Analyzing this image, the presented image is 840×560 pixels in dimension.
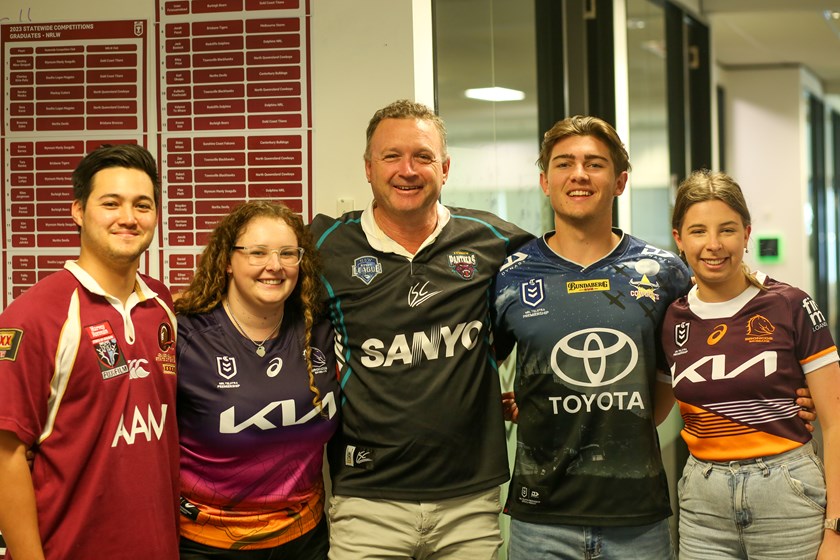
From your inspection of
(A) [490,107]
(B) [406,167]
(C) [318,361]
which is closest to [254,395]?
(C) [318,361]

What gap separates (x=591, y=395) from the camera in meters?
2.34

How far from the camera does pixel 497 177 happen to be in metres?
3.54

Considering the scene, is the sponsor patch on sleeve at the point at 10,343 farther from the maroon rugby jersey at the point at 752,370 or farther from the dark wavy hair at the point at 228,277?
the maroon rugby jersey at the point at 752,370

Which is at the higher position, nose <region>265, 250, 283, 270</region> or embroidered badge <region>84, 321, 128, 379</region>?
nose <region>265, 250, 283, 270</region>

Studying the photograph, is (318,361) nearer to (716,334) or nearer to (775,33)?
(716,334)

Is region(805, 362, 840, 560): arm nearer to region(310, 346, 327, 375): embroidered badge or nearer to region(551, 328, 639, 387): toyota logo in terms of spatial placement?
region(551, 328, 639, 387): toyota logo

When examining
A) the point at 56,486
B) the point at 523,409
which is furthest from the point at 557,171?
the point at 56,486

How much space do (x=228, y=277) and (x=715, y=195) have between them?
1.28 meters

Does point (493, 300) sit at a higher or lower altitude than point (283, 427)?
higher

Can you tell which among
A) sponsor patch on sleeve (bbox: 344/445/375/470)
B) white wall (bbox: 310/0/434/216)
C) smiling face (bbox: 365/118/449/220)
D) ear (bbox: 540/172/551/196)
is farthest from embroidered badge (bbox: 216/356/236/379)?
ear (bbox: 540/172/551/196)

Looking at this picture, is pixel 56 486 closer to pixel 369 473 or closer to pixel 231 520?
pixel 231 520

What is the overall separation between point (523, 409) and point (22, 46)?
2005 millimetres

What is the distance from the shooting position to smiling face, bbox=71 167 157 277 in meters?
2.14

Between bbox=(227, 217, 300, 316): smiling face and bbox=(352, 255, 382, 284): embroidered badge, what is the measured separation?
0.16m
